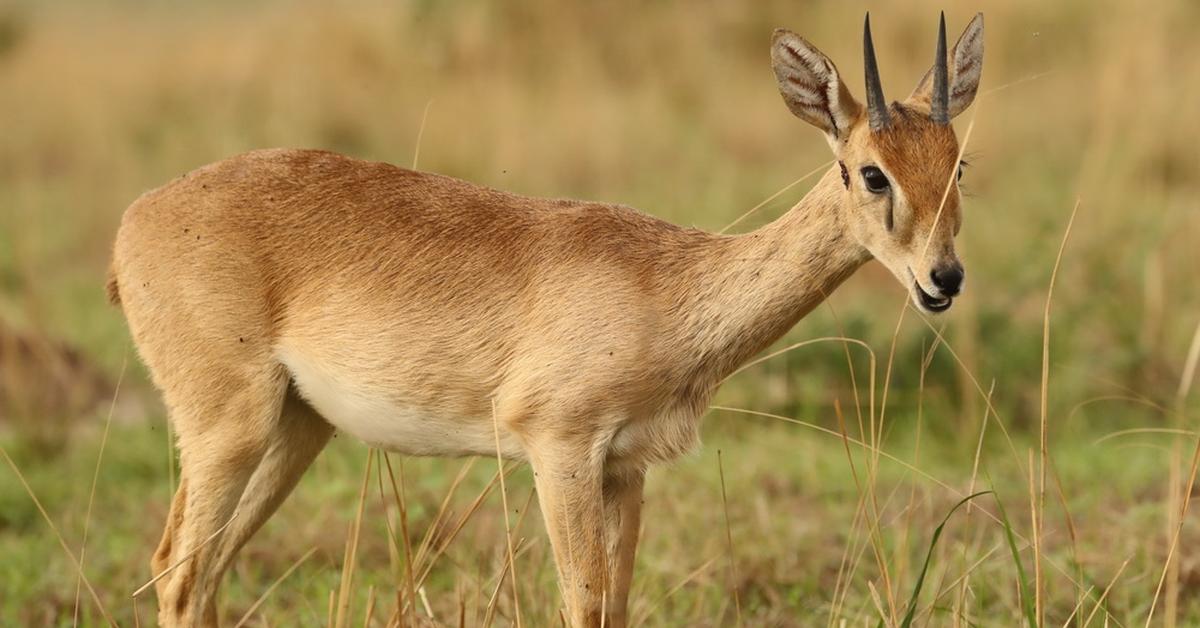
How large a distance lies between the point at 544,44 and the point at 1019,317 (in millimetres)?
7491

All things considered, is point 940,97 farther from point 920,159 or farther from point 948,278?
point 948,278

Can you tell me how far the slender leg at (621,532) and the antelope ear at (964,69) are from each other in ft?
4.43

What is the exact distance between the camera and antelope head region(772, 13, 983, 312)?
391cm

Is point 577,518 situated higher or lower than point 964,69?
lower

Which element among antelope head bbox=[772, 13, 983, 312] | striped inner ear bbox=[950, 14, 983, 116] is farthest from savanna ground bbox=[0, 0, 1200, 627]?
antelope head bbox=[772, 13, 983, 312]

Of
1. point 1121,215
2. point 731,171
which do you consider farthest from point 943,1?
point 1121,215

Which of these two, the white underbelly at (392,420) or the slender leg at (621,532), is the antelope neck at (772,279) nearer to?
the slender leg at (621,532)

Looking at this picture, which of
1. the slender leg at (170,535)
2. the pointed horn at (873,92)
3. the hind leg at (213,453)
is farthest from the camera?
the slender leg at (170,535)

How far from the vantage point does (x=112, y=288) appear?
5.06 metres

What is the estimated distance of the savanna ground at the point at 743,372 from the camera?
5281 mm

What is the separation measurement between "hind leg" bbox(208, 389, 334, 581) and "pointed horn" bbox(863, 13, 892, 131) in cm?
198

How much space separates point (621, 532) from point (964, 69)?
5.27 feet

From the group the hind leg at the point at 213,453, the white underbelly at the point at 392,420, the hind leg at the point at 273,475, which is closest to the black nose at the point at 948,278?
the white underbelly at the point at 392,420

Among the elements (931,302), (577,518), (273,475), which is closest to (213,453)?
(273,475)
